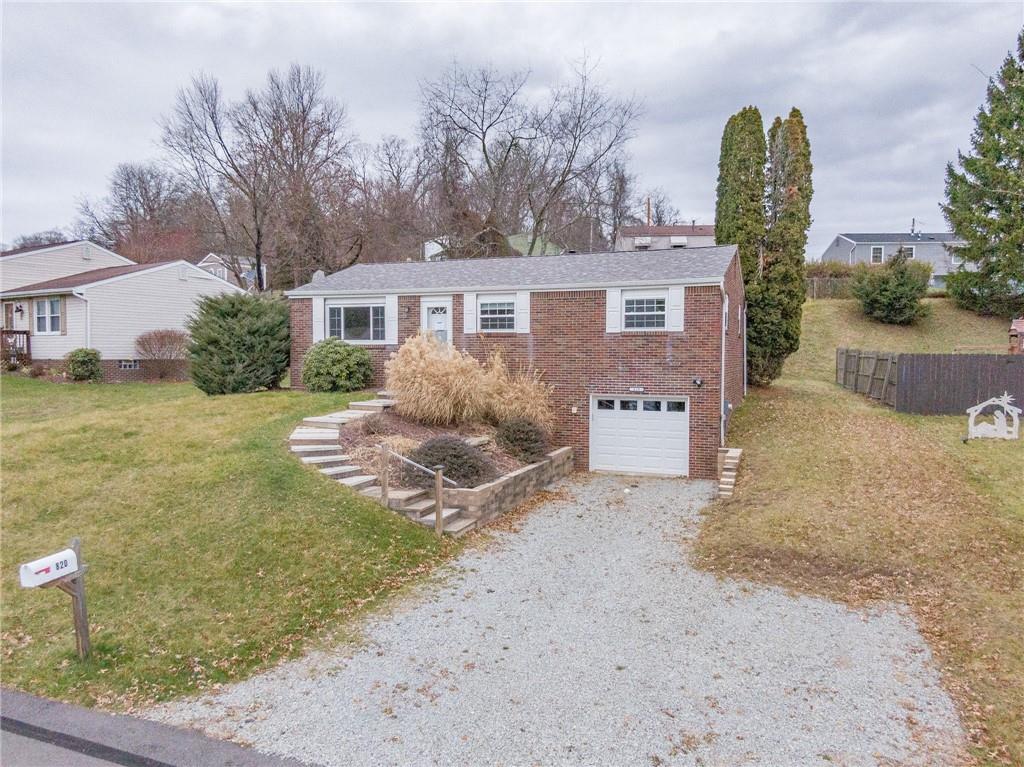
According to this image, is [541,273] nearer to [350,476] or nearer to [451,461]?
[451,461]

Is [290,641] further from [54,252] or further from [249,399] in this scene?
[54,252]

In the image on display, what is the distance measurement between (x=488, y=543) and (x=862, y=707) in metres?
5.32

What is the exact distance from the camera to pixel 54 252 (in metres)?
26.8

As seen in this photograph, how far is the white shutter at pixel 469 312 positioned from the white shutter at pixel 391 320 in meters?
2.00

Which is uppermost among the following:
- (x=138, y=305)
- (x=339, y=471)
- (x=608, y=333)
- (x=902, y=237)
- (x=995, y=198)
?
(x=902, y=237)

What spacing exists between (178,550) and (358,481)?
279 cm

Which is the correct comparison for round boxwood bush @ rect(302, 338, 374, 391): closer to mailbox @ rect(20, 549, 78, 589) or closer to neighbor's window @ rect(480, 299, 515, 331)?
neighbor's window @ rect(480, 299, 515, 331)

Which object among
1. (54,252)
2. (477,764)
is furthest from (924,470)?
(54,252)

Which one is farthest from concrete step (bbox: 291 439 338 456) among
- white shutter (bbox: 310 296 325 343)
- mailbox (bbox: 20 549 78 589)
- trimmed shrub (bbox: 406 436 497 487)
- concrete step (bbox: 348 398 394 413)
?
white shutter (bbox: 310 296 325 343)

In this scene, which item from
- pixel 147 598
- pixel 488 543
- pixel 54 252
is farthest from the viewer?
pixel 54 252

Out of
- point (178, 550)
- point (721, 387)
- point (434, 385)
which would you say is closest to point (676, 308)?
point (721, 387)

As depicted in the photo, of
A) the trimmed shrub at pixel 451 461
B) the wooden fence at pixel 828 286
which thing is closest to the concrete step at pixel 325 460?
the trimmed shrub at pixel 451 461

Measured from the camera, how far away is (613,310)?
47.3 feet

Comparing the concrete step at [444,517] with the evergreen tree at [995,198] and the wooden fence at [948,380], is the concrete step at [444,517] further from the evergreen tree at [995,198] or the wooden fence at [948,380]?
the evergreen tree at [995,198]
